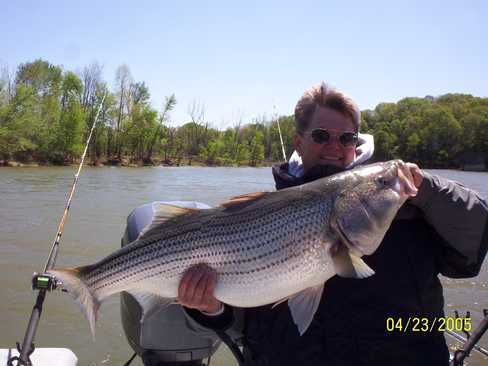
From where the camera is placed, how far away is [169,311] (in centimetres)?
375

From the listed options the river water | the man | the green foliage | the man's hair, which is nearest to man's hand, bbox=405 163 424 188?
the man

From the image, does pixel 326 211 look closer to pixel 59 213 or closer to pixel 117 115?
pixel 59 213

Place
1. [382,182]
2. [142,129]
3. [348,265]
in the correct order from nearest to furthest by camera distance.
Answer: [348,265], [382,182], [142,129]

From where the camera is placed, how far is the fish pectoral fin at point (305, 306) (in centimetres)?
259

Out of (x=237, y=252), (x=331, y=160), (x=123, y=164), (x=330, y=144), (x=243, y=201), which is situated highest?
(x=330, y=144)

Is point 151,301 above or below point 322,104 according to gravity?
below

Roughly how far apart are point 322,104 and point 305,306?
4.83ft

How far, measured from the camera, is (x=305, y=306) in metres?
2.61

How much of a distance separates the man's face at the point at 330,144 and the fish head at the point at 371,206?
1.84 ft

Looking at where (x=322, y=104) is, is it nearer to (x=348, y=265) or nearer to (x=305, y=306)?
(x=348, y=265)

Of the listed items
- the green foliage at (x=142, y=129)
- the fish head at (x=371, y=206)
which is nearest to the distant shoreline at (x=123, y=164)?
Answer: the green foliage at (x=142, y=129)

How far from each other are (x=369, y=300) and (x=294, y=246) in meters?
0.62

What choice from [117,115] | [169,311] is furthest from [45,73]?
[169,311]

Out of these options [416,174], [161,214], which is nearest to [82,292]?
[161,214]
